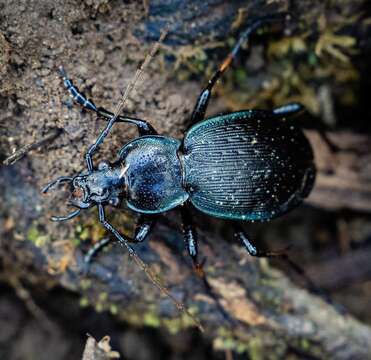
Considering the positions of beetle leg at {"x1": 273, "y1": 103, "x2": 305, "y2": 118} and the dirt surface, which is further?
beetle leg at {"x1": 273, "y1": 103, "x2": 305, "y2": 118}

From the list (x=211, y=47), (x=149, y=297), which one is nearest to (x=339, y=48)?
(x=211, y=47)

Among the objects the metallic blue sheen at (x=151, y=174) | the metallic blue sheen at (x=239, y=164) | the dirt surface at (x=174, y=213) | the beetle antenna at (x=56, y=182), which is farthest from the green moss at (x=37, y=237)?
the metallic blue sheen at (x=239, y=164)

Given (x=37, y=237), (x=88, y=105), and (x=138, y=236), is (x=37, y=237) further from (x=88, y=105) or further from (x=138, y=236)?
(x=88, y=105)

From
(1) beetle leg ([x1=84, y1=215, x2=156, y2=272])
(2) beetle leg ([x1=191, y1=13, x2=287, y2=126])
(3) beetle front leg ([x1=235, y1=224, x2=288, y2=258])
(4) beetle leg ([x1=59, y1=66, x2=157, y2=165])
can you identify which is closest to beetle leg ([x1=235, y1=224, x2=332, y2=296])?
(3) beetle front leg ([x1=235, y1=224, x2=288, y2=258])

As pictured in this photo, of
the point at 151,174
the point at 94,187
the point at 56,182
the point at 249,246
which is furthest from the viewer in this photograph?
the point at 249,246

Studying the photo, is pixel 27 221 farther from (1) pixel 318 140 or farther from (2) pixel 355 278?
(2) pixel 355 278

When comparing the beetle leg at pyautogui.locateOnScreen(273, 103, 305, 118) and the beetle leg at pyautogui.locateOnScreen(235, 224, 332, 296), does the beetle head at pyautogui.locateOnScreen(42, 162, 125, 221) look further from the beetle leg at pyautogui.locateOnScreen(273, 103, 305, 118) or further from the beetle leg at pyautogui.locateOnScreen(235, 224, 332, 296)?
the beetle leg at pyautogui.locateOnScreen(273, 103, 305, 118)

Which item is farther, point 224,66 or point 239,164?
point 224,66

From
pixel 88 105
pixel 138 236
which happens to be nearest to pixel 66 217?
pixel 138 236
